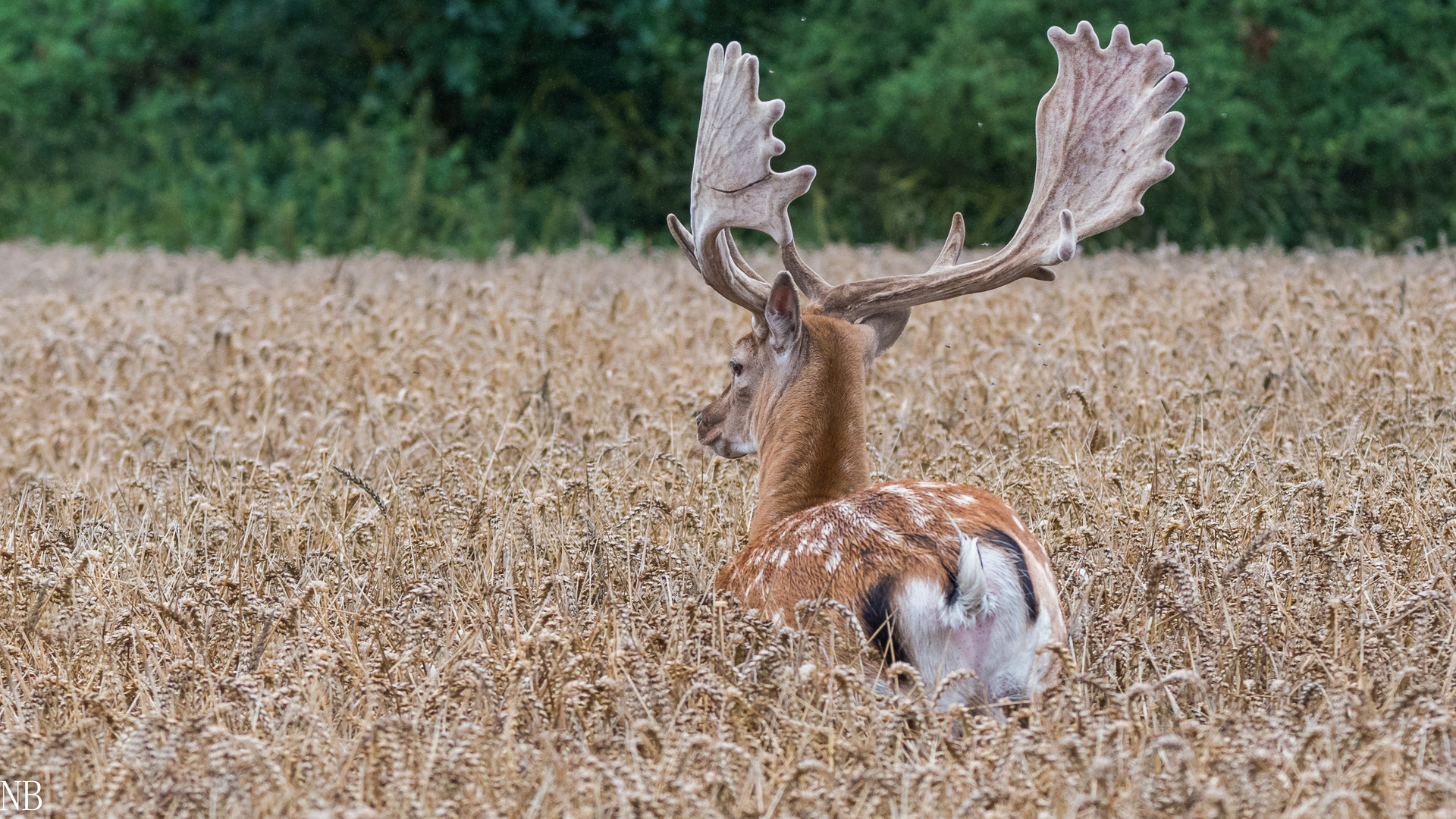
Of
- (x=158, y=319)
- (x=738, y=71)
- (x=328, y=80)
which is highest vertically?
(x=328, y=80)

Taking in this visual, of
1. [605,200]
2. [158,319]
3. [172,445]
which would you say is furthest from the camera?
[605,200]

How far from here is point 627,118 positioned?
18.4 meters

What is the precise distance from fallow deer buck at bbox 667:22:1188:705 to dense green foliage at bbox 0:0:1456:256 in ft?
31.6

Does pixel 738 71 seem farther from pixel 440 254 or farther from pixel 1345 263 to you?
pixel 440 254

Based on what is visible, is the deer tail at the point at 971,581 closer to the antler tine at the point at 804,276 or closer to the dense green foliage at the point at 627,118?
the antler tine at the point at 804,276

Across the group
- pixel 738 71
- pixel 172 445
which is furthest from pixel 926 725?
pixel 172 445

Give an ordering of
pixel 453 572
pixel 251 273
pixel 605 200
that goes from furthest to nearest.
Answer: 1. pixel 605 200
2. pixel 251 273
3. pixel 453 572

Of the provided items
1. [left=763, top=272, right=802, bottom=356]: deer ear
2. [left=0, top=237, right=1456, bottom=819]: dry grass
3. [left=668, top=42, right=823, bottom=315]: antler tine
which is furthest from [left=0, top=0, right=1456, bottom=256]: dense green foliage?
[left=763, top=272, right=802, bottom=356]: deer ear

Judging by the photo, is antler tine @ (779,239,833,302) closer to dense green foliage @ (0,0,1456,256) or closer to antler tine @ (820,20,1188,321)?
antler tine @ (820,20,1188,321)

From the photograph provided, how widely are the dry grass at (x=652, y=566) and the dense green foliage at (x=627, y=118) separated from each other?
7.30m

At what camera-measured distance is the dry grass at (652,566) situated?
7.98ft

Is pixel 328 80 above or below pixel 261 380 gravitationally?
above

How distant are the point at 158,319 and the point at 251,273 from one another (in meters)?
3.08

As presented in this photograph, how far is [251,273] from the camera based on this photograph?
36.2 feet
